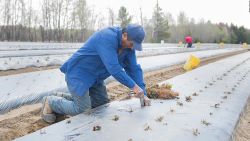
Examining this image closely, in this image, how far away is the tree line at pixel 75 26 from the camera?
101 feet

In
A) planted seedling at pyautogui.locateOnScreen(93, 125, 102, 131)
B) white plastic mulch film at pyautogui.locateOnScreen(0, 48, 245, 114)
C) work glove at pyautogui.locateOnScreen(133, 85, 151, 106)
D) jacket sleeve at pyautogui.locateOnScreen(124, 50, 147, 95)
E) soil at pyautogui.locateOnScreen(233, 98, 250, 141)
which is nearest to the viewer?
planted seedling at pyautogui.locateOnScreen(93, 125, 102, 131)

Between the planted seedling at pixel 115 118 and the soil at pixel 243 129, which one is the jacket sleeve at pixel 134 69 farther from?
the soil at pixel 243 129

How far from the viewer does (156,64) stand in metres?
11.3

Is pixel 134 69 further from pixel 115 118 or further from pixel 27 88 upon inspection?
pixel 27 88

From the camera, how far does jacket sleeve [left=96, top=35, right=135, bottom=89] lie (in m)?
3.53

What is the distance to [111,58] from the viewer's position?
3.52 m

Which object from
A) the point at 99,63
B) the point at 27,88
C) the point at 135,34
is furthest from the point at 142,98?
the point at 27,88

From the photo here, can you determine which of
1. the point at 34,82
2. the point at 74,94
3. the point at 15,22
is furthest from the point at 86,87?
the point at 15,22

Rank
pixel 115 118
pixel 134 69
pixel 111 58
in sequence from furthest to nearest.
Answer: pixel 134 69 < pixel 115 118 < pixel 111 58

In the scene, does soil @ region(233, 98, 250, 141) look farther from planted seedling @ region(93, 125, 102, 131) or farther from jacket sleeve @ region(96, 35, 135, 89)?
planted seedling @ region(93, 125, 102, 131)

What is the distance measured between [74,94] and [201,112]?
1617 millimetres

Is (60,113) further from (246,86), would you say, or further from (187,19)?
(187,19)

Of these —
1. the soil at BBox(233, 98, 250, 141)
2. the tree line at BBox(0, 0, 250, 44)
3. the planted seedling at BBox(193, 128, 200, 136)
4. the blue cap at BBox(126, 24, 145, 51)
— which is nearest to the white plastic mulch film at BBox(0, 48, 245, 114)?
the blue cap at BBox(126, 24, 145, 51)

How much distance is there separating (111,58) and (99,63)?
47cm
